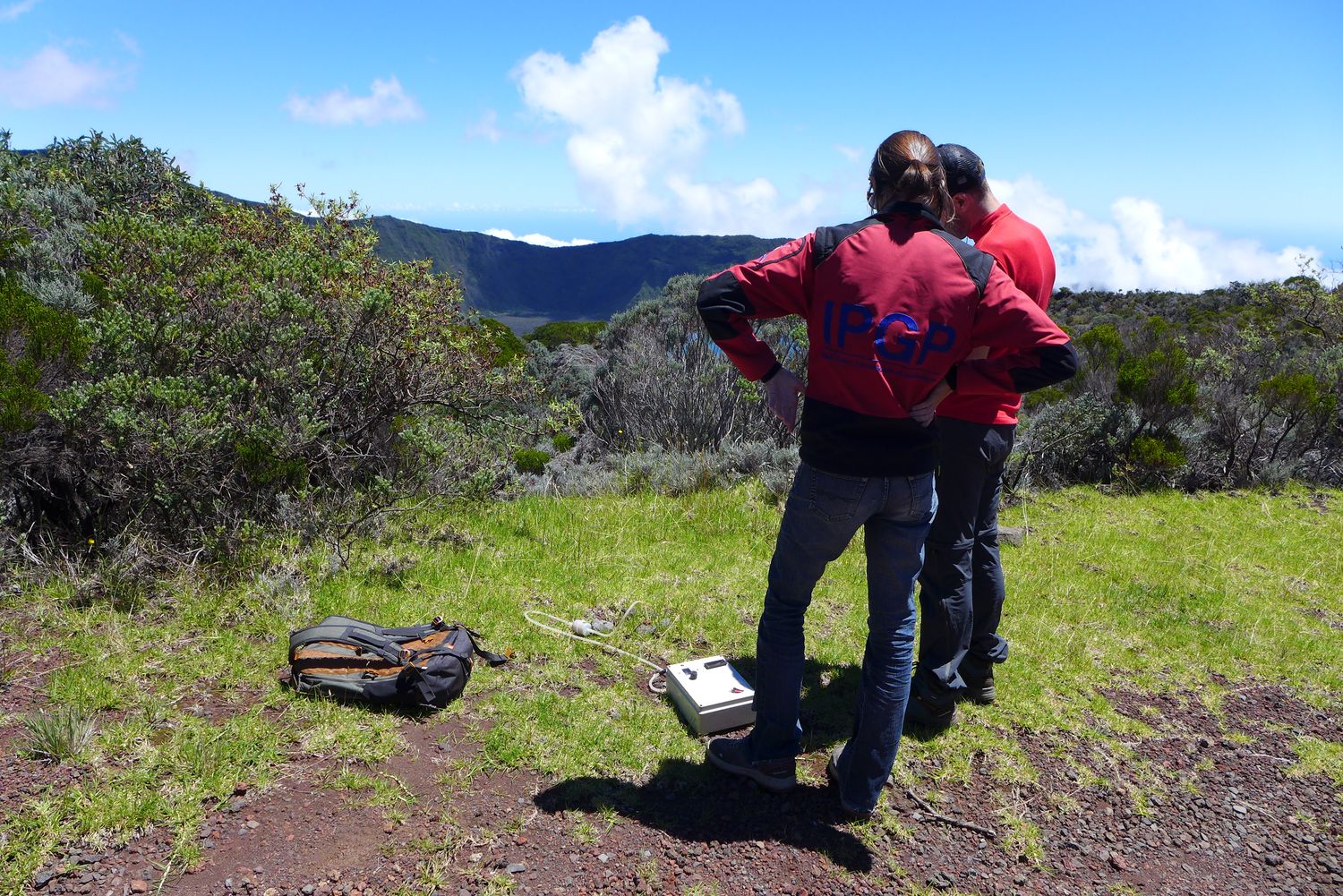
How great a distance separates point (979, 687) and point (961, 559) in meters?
0.79

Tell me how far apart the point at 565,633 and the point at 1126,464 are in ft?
20.0

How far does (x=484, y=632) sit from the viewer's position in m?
3.59

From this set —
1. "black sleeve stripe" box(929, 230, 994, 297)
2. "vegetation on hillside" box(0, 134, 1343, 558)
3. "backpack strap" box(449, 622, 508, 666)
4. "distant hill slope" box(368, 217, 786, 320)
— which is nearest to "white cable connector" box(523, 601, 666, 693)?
"backpack strap" box(449, 622, 508, 666)

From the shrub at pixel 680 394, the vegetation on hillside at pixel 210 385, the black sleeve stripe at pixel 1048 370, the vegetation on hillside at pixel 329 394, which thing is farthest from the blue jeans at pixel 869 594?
the shrub at pixel 680 394

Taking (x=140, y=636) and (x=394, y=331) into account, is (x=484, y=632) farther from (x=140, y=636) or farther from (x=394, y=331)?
(x=394, y=331)

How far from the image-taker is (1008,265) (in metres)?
2.63

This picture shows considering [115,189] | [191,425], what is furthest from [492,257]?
[191,425]

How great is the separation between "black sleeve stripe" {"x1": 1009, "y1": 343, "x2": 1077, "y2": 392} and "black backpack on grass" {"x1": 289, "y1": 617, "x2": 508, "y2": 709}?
219cm

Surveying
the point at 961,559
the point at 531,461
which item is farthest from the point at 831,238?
the point at 531,461

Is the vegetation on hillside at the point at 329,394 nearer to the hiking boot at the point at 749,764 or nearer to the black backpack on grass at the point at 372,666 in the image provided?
the black backpack on grass at the point at 372,666

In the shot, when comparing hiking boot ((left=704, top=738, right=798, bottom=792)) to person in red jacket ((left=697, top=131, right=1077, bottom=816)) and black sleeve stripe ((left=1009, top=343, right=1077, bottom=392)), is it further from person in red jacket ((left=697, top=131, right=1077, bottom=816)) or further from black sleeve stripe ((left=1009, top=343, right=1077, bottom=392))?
black sleeve stripe ((left=1009, top=343, right=1077, bottom=392))

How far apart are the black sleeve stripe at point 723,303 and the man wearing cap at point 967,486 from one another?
862 mm

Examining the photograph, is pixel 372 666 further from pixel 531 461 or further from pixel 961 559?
pixel 531 461

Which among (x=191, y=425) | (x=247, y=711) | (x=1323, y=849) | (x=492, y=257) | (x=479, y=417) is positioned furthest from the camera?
(x=492, y=257)
